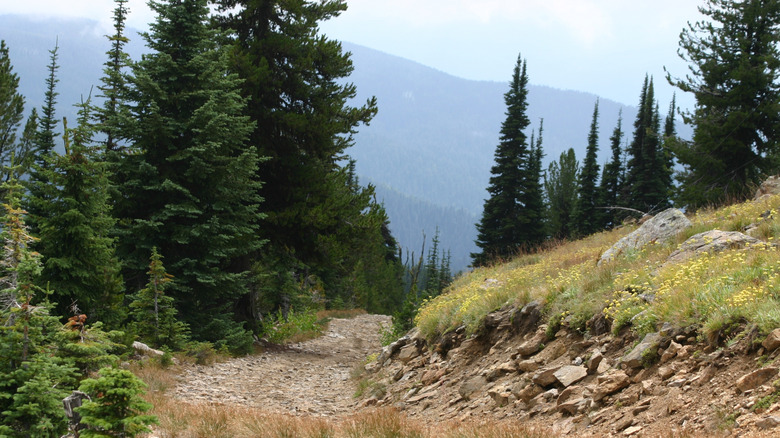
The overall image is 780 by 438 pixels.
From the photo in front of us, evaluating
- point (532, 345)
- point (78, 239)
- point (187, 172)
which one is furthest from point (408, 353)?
point (187, 172)

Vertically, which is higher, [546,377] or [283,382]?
[546,377]

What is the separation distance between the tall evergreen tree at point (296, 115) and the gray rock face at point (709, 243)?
32.5ft

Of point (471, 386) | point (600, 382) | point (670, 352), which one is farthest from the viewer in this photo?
point (471, 386)

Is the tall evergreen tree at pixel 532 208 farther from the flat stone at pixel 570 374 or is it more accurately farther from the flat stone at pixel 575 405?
the flat stone at pixel 575 405

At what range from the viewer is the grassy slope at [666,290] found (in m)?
5.35

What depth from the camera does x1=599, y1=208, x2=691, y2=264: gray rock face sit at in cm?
998

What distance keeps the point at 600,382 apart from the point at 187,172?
35.7ft

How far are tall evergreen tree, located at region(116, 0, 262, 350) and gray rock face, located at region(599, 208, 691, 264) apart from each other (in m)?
9.26

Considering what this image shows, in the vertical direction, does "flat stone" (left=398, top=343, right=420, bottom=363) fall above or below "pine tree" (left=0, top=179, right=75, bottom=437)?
below

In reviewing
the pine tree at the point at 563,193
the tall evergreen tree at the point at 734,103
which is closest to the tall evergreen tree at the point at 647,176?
the pine tree at the point at 563,193

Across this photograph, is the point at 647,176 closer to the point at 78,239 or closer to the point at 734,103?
the point at 734,103

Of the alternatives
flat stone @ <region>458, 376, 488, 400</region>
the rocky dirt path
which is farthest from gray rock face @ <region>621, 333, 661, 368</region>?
the rocky dirt path

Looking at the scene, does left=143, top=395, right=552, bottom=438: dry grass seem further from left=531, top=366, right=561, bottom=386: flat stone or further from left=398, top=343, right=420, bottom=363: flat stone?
left=398, top=343, right=420, bottom=363: flat stone

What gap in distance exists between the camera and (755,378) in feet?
14.5
